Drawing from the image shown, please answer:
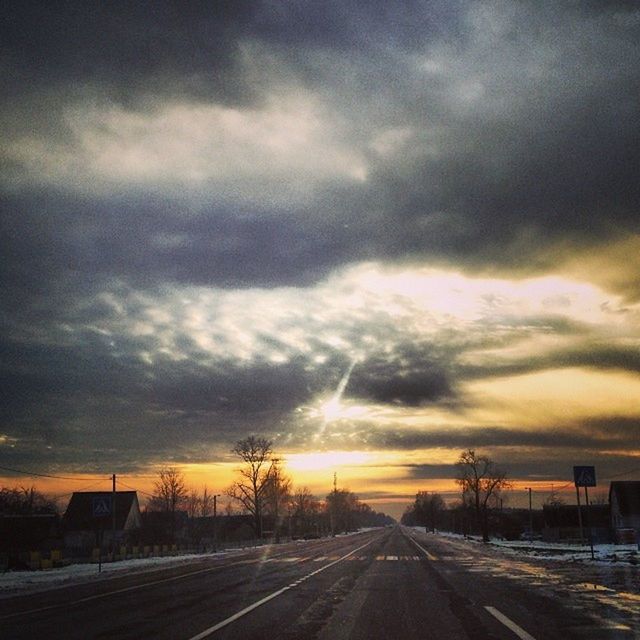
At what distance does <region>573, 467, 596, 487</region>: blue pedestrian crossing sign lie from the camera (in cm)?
3011

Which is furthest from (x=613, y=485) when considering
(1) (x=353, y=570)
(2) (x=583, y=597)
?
(2) (x=583, y=597)

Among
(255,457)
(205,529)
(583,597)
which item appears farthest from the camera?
(205,529)

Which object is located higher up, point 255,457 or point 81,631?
point 255,457

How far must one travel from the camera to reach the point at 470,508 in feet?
363

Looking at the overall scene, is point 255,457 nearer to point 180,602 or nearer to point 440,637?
point 180,602

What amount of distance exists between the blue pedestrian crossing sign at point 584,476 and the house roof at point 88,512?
2632 inches

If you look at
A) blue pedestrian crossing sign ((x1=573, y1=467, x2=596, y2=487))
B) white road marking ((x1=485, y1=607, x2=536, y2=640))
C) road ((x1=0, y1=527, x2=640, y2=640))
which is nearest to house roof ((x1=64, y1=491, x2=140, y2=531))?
road ((x1=0, y1=527, x2=640, y2=640))

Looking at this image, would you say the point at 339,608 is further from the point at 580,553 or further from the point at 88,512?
the point at 88,512

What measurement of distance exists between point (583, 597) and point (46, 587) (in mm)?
19051

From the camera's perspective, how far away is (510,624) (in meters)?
11.8

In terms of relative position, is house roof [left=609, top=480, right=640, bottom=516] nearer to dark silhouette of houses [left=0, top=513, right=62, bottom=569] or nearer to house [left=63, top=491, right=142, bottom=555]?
house [left=63, top=491, right=142, bottom=555]

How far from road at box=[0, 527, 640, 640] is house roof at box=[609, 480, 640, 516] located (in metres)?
65.8

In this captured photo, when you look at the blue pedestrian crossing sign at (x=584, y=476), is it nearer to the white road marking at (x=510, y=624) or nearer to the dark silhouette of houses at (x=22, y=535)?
the white road marking at (x=510, y=624)

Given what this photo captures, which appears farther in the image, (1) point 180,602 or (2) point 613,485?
(2) point 613,485
